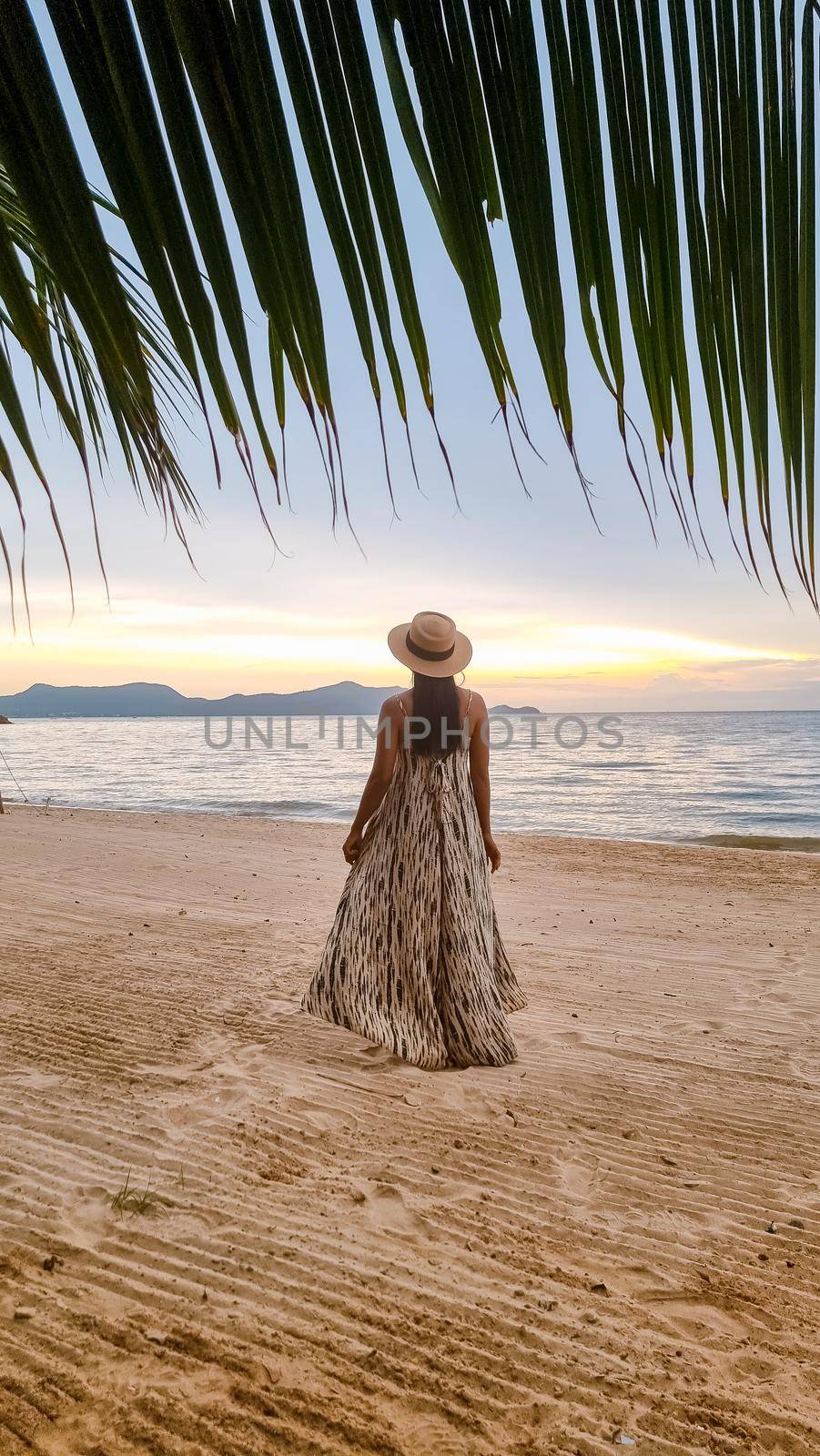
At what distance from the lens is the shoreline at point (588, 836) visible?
1562 centimetres

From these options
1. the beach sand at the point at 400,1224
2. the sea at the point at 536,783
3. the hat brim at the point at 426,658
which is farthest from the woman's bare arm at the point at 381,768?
the sea at the point at 536,783

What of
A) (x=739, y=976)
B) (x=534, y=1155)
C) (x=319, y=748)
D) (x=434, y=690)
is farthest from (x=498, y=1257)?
(x=319, y=748)

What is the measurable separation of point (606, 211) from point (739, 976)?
6550mm

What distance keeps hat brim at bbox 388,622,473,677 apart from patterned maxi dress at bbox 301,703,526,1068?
412 mm

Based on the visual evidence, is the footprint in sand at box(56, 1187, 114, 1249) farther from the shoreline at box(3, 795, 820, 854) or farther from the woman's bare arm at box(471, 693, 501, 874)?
the shoreline at box(3, 795, 820, 854)

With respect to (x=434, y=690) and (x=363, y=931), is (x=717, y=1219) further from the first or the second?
(x=434, y=690)

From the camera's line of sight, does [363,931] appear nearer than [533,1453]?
No

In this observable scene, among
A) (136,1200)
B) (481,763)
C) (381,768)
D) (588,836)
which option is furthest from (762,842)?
(136,1200)

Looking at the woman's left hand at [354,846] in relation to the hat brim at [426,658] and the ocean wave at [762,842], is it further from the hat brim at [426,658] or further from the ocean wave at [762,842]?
the ocean wave at [762,842]

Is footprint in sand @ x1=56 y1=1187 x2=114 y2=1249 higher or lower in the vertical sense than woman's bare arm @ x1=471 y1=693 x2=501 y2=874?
lower

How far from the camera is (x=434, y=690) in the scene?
168 inches

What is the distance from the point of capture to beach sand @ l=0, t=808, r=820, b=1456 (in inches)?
82.8

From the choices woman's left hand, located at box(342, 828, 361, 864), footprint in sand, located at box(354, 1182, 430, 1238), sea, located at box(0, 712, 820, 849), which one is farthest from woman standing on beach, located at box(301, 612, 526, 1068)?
sea, located at box(0, 712, 820, 849)

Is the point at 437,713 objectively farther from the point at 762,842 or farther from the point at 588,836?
the point at 588,836
